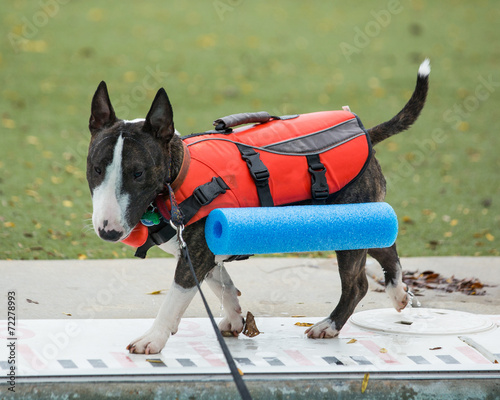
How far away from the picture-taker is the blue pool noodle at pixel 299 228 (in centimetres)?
350

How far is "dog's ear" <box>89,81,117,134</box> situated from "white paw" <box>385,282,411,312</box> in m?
1.93

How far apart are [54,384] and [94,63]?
1180cm

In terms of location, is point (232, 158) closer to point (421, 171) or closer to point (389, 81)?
point (421, 171)

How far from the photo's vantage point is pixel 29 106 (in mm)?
12109

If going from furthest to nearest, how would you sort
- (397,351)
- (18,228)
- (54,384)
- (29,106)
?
(29,106) < (18,228) < (397,351) < (54,384)

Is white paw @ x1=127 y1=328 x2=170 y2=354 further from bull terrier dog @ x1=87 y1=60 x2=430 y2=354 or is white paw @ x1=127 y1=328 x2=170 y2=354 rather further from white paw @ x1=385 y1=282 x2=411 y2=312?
white paw @ x1=385 y1=282 x2=411 y2=312

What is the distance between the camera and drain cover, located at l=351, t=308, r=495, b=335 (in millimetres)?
A: 4164

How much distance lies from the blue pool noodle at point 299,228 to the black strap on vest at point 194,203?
8cm

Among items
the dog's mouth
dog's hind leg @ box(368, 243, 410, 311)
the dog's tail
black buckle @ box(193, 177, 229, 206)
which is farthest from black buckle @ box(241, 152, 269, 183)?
dog's hind leg @ box(368, 243, 410, 311)

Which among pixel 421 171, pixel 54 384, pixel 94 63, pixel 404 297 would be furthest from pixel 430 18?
pixel 54 384

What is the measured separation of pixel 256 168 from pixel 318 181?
0.35m

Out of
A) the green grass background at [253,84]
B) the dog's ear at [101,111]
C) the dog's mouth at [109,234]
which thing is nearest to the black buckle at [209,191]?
the dog's mouth at [109,234]

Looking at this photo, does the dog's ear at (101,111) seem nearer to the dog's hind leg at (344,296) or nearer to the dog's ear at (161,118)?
the dog's ear at (161,118)

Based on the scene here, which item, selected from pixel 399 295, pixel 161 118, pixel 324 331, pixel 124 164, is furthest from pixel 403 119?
pixel 124 164
